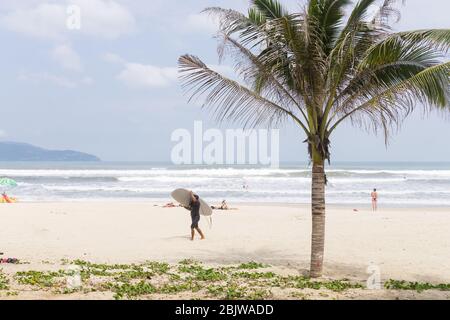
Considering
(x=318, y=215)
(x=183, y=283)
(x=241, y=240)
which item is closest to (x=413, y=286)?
(x=318, y=215)

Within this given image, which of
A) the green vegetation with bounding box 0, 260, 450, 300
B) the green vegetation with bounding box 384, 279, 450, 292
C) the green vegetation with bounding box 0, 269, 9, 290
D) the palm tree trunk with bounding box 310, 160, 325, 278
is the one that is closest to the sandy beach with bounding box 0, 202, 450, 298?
the palm tree trunk with bounding box 310, 160, 325, 278

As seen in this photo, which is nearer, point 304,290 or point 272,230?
point 304,290

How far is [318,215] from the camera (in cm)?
909

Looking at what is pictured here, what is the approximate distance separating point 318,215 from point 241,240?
611 cm

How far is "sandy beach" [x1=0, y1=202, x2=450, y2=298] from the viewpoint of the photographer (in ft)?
36.6

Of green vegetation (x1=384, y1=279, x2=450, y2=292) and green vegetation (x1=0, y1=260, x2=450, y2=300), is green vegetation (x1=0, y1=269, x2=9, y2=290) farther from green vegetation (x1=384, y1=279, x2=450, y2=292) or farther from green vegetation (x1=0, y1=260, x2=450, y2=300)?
green vegetation (x1=384, y1=279, x2=450, y2=292)

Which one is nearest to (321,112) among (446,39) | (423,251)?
(446,39)

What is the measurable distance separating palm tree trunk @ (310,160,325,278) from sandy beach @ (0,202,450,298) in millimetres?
511

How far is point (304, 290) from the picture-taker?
26.0 feet

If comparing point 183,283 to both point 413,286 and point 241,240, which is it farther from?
point 241,240

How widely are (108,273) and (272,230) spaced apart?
8895mm

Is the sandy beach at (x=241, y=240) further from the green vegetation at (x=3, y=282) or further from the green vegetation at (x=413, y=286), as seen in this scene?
the green vegetation at (x=3, y=282)

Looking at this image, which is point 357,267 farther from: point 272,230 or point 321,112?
point 272,230
